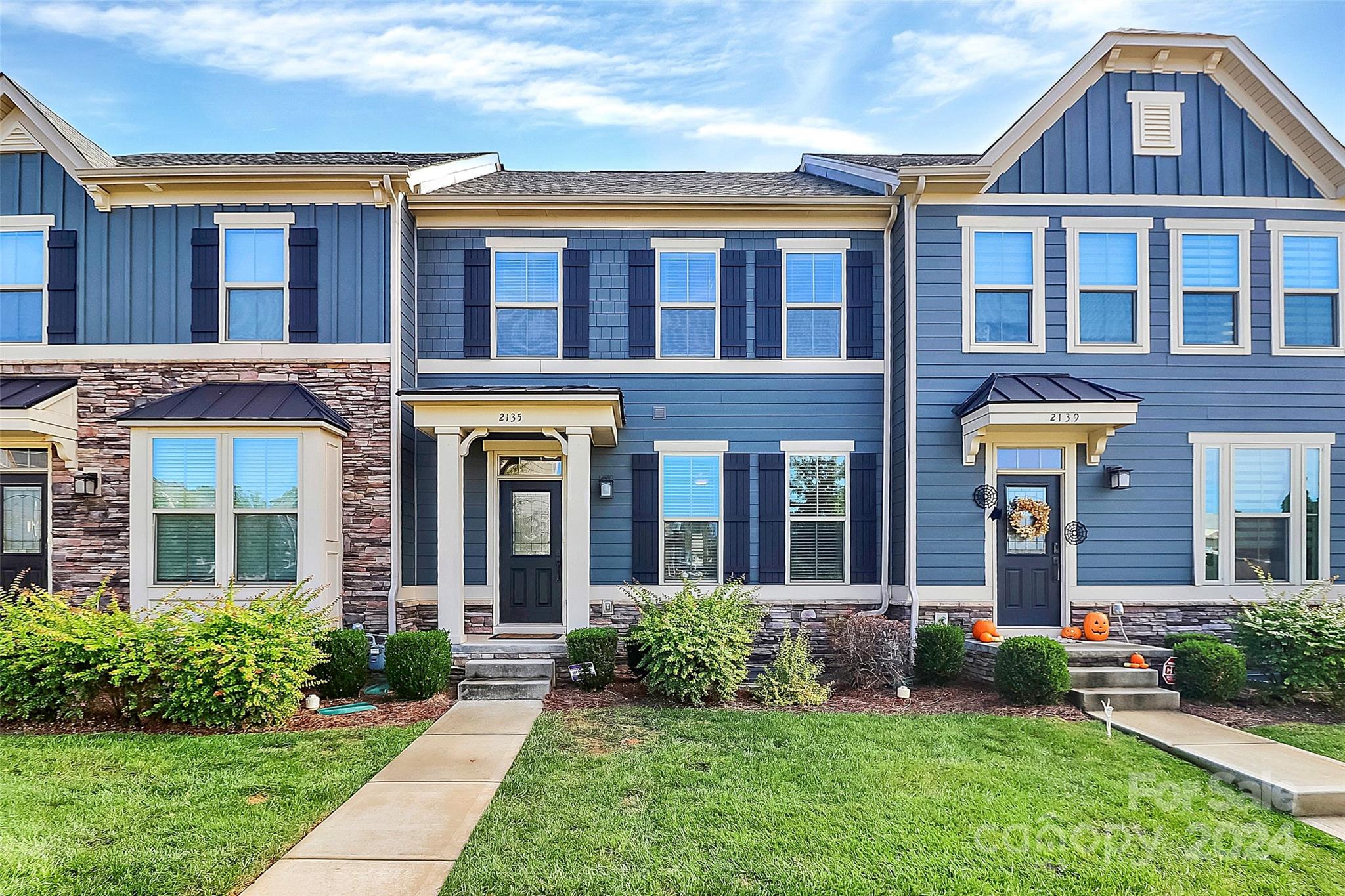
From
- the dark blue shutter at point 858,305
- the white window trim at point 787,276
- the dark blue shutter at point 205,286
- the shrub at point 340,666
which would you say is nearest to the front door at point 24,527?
the dark blue shutter at point 205,286

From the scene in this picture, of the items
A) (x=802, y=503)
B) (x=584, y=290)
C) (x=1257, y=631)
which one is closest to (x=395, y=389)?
(x=584, y=290)

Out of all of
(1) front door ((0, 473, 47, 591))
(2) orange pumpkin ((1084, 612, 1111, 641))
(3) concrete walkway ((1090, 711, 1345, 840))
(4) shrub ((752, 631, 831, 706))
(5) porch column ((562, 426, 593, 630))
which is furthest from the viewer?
(1) front door ((0, 473, 47, 591))

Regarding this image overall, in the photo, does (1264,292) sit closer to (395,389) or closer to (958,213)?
(958,213)

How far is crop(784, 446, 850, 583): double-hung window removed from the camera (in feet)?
31.3

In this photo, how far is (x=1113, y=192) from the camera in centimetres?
916

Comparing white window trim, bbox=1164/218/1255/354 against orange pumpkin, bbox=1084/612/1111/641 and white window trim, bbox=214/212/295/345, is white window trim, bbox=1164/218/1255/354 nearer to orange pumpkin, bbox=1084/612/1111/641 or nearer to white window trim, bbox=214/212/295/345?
A: orange pumpkin, bbox=1084/612/1111/641

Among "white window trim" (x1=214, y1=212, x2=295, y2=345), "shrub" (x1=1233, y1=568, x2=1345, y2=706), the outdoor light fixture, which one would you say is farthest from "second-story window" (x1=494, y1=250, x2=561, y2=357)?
"shrub" (x1=1233, y1=568, x2=1345, y2=706)

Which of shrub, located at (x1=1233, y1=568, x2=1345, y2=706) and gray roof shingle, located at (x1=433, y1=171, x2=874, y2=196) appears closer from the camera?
shrub, located at (x1=1233, y1=568, x2=1345, y2=706)

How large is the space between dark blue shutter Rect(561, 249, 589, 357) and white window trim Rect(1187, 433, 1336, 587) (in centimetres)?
754

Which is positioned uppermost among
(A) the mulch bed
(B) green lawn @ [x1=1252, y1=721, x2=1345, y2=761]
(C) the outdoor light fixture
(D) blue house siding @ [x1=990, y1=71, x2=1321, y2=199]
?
(D) blue house siding @ [x1=990, y1=71, x2=1321, y2=199]

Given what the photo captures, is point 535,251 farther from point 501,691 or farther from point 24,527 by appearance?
point 24,527

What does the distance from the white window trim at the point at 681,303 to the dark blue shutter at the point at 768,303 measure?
497 millimetres

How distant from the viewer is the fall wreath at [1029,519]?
29.8ft

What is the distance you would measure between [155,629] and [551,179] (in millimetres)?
7630
